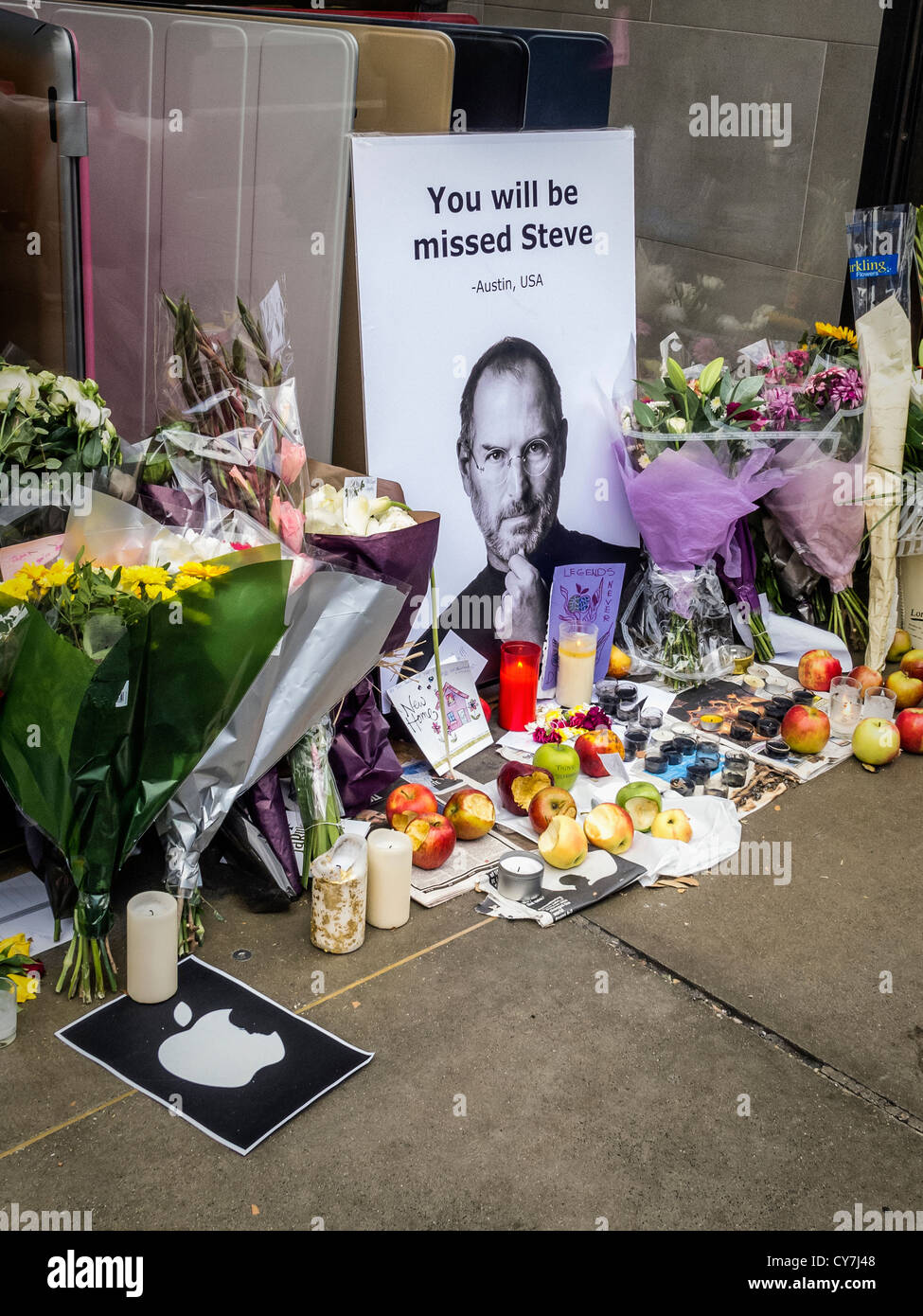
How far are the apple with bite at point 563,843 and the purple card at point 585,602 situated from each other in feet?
3.07

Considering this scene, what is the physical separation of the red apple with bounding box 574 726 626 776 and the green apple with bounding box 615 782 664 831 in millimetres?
205

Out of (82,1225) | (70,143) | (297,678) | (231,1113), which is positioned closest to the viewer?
(82,1225)

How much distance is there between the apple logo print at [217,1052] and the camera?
2.19 m

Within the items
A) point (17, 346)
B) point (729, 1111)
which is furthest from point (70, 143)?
point (729, 1111)

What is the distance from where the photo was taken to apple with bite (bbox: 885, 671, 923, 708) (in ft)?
12.4

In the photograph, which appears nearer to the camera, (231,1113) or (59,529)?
(231,1113)

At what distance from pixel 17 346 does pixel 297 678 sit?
1.22m

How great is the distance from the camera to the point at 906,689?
3.78 meters

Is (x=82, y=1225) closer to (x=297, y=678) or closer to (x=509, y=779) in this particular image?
(x=297, y=678)

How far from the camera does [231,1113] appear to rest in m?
2.11

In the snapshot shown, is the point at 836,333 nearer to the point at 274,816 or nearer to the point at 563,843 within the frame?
the point at 563,843

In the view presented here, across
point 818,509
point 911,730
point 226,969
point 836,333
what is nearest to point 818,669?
point 911,730

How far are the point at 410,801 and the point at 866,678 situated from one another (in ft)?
5.16

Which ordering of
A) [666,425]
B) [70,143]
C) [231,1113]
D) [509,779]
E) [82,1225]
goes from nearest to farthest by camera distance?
[82,1225] → [231,1113] → [70,143] → [509,779] → [666,425]
